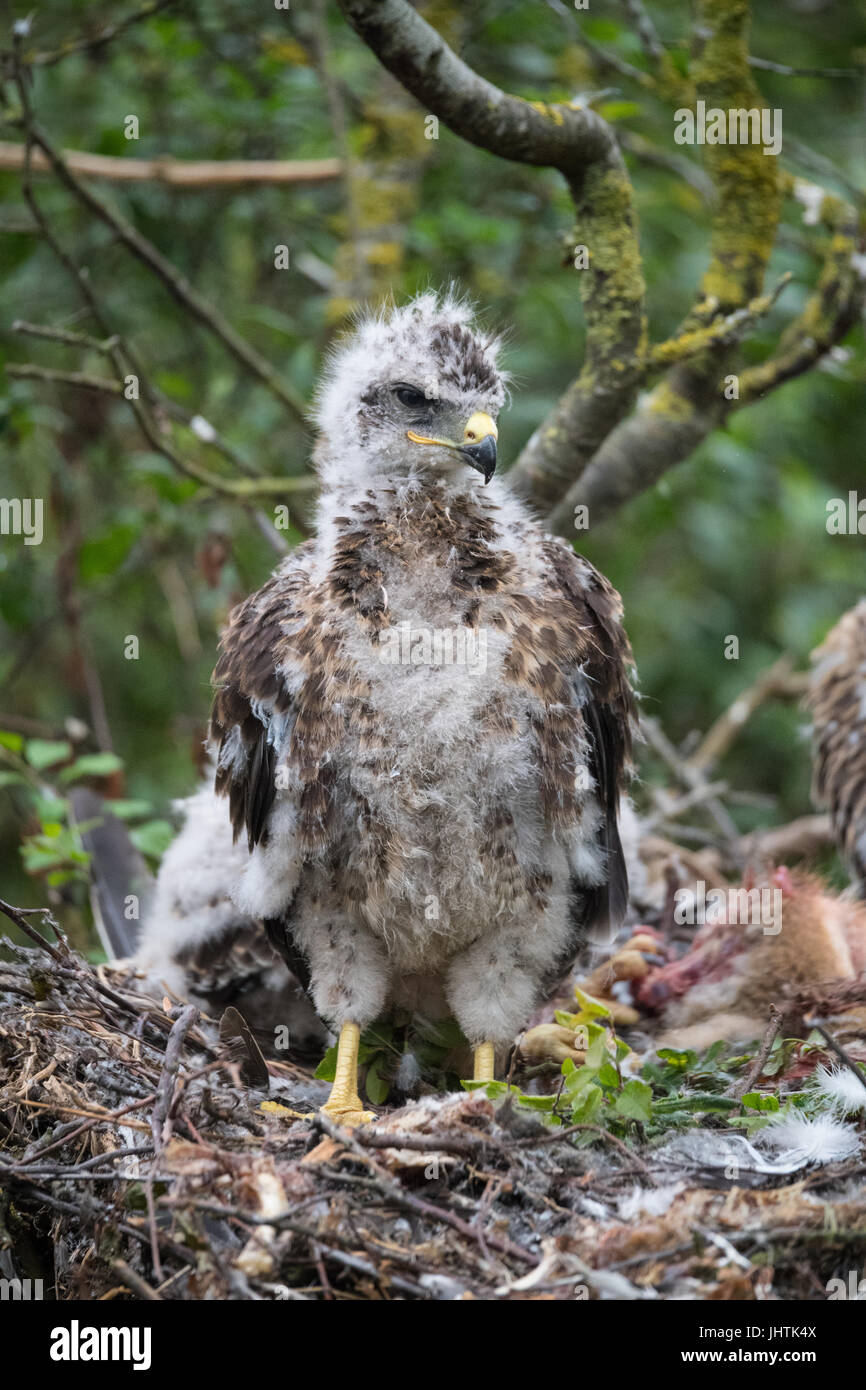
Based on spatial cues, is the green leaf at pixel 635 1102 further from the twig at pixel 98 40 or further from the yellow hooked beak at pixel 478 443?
the twig at pixel 98 40

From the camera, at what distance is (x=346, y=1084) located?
3.37 metres

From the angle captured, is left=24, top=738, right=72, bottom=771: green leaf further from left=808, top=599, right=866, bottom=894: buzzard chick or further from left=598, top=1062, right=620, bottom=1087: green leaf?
left=808, top=599, right=866, bottom=894: buzzard chick

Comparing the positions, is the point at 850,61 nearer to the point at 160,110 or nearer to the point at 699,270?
the point at 699,270

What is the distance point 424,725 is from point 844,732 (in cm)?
284

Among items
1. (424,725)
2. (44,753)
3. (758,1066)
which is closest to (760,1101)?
(758,1066)

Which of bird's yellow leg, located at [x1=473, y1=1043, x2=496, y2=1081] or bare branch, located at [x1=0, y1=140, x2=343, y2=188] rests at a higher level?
bare branch, located at [x1=0, y1=140, x2=343, y2=188]

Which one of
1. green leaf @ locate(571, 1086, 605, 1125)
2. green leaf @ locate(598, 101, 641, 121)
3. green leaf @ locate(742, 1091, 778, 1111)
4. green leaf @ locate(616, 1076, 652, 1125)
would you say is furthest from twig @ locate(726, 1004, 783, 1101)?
green leaf @ locate(598, 101, 641, 121)

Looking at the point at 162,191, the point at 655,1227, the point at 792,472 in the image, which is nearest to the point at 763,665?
the point at 792,472

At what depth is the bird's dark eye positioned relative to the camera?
3414 millimetres

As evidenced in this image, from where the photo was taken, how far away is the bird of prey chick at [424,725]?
3156 millimetres

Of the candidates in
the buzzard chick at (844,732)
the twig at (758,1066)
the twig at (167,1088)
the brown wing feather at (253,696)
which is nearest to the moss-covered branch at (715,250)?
the brown wing feather at (253,696)

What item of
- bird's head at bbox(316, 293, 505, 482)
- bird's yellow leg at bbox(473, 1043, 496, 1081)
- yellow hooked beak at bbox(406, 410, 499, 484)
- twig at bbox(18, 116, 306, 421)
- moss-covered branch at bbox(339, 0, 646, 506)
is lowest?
bird's yellow leg at bbox(473, 1043, 496, 1081)

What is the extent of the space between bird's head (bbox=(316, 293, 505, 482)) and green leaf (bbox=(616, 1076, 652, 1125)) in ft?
4.88

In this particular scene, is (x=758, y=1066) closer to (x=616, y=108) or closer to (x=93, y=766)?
(x=93, y=766)
